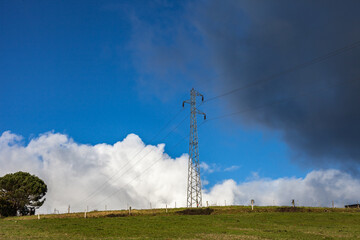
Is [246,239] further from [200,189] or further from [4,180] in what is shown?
[4,180]

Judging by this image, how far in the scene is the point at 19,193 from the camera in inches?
4685

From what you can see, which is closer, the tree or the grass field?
the grass field

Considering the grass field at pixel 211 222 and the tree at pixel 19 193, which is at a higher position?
the tree at pixel 19 193

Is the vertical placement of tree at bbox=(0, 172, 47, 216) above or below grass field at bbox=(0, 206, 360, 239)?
above

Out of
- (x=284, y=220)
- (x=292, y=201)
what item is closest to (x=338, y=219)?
(x=284, y=220)

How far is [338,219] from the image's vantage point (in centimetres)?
6525

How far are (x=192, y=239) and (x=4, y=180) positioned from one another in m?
106

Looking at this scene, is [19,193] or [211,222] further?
[19,193]

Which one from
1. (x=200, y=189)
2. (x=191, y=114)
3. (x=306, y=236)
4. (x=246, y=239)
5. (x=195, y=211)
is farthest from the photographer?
(x=191, y=114)

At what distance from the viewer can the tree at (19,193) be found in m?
118

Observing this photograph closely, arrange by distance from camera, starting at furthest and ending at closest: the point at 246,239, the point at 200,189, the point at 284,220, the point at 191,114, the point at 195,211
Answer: the point at 191,114
the point at 200,189
the point at 195,211
the point at 284,220
the point at 246,239

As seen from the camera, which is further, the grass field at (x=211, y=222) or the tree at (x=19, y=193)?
the tree at (x=19, y=193)

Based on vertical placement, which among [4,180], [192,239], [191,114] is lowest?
[192,239]

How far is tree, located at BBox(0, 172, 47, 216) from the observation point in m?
118
